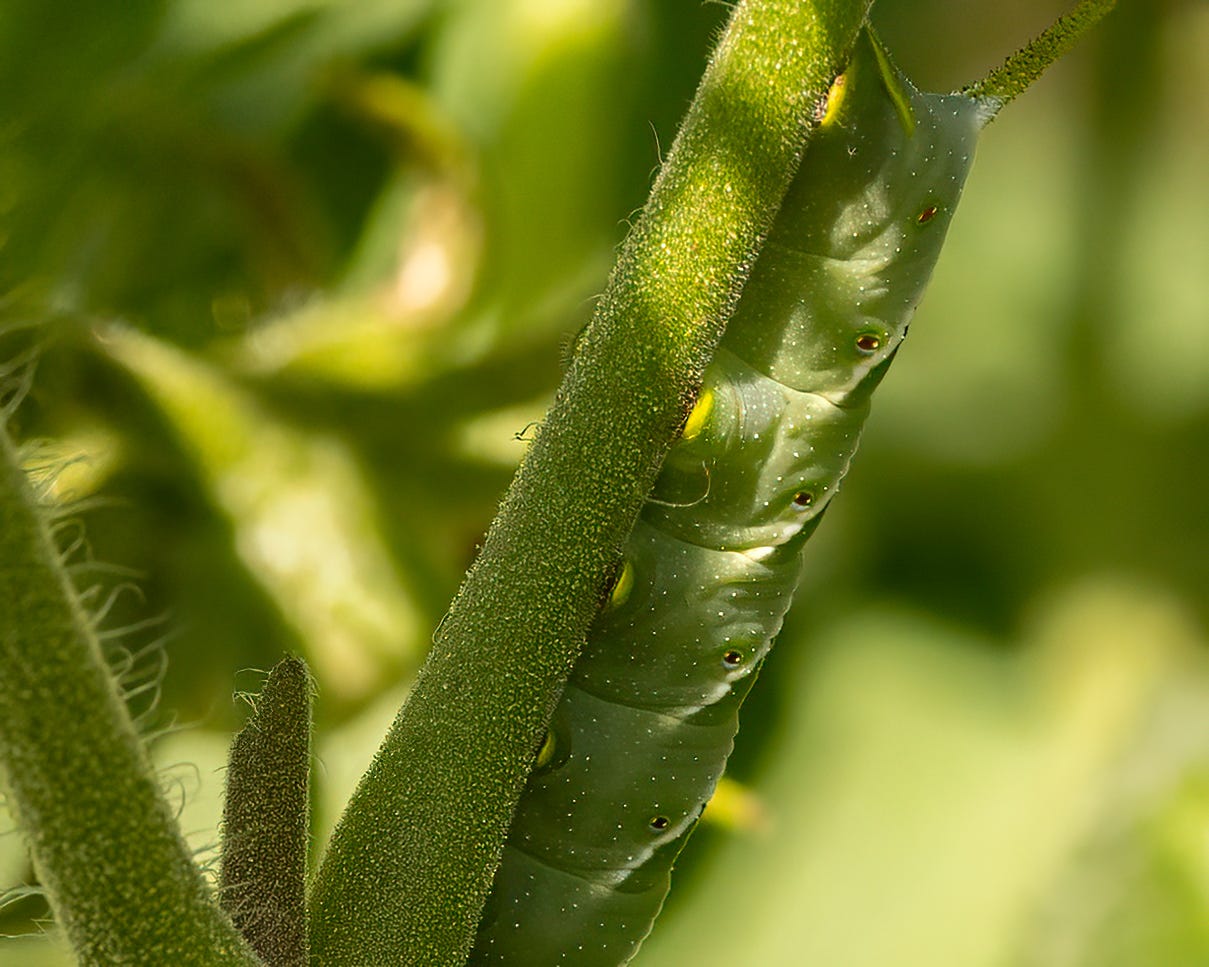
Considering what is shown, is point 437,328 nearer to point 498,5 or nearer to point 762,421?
point 498,5

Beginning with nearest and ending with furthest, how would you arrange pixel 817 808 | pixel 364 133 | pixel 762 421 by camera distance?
pixel 762 421 → pixel 364 133 → pixel 817 808

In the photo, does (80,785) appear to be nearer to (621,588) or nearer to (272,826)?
(272,826)

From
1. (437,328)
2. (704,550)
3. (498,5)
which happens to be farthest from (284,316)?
(704,550)

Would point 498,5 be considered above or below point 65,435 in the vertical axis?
above

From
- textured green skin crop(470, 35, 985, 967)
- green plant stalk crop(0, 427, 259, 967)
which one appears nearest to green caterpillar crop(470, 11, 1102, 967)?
textured green skin crop(470, 35, 985, 967)

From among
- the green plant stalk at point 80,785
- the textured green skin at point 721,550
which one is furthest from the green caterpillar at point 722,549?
the green plant stalk at point 80,785

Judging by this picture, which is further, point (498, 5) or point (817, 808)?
point (817, 808)
